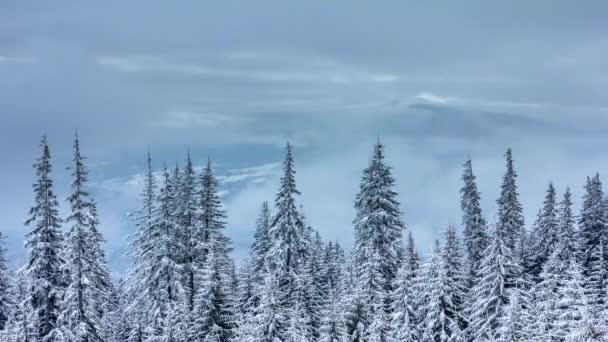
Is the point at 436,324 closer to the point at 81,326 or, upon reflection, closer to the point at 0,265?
the point at 81,326

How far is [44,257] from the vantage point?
155 feet

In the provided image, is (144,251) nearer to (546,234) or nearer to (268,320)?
(268,320)

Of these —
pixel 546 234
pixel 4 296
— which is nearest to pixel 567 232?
pixel 546 234

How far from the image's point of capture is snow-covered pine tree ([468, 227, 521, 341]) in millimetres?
41250

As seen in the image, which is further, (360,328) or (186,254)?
(186,254)

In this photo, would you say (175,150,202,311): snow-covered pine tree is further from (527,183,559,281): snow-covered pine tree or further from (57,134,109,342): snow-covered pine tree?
(527,183,559,281): snow-covered pine tree

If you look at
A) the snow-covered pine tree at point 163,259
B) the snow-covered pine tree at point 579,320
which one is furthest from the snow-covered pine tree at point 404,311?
the snow-covered pine tree at point 163,259

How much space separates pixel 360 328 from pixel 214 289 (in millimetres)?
11240

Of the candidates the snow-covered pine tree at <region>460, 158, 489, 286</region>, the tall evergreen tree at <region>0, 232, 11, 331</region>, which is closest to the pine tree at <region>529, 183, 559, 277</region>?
the snow-covered pine tree at <region>460, 158, 489, 286</region>

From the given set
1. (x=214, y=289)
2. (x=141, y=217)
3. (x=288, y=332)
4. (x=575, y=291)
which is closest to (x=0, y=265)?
(x=141, y=217)

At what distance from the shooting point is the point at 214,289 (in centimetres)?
4450

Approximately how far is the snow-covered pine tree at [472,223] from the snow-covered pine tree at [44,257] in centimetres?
3779

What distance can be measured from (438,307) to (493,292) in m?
3.98

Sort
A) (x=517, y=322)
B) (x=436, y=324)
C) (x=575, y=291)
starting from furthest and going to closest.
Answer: (x=436, y=324) → (x=517, y=322) → (x=575, y=291)
